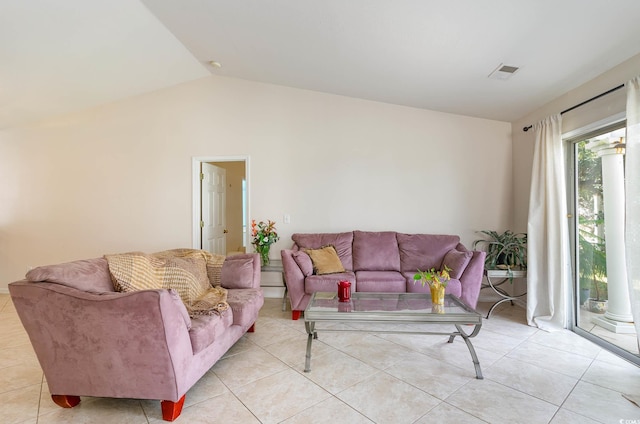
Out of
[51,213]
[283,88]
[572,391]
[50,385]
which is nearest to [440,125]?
[283,88]

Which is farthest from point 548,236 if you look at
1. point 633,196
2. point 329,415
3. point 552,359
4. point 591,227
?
point 329,415

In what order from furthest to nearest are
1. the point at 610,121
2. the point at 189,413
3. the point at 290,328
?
the point at 290,328
the point at 610,121
the point at 189,413

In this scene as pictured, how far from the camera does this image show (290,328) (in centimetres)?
301

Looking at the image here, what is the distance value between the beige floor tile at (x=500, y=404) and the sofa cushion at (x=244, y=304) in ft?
4.95

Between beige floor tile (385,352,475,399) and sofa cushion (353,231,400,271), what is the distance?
137cm

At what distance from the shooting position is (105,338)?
63.3 inches

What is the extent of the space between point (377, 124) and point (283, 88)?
1.40m

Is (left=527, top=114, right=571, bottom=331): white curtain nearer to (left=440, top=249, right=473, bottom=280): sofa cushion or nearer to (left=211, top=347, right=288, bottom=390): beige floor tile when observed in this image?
(left=440, top=249, right=473, bottom=280): sofa cushion

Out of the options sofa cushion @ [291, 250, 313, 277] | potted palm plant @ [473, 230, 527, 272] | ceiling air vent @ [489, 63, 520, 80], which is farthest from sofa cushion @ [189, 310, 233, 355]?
ceiling air vent @ [489, 63, 520, 80]

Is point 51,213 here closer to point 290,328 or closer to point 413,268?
point 290,328

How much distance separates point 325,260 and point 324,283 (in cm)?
33

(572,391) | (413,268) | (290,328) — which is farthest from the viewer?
(413,268)

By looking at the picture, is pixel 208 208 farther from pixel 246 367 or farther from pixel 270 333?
pixel 246 367

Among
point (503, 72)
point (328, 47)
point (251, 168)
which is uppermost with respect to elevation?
point (328, 47)
